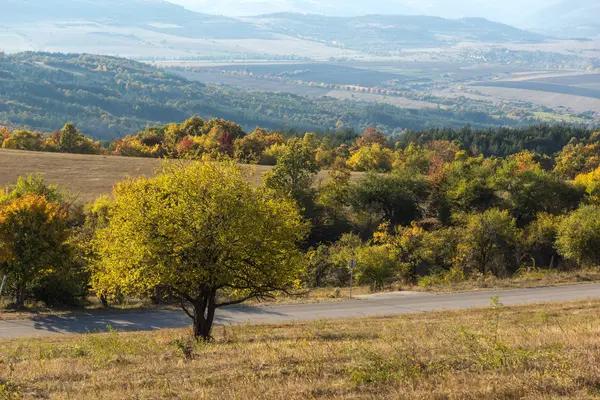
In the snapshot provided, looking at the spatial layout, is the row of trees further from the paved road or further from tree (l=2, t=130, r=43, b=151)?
the paved road

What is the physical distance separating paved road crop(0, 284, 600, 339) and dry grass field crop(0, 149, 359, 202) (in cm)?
3125

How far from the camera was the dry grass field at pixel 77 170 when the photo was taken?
66250 mm

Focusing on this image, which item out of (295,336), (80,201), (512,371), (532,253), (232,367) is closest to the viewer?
(512,371)

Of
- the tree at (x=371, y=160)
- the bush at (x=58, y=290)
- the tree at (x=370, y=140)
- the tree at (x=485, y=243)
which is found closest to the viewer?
the bush at (x=58, y=290)

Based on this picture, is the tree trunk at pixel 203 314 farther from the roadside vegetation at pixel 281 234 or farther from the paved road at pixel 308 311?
the paved road at pixel 308 311

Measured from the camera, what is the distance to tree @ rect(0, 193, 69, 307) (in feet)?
107

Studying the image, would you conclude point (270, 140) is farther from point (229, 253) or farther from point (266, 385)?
point (266, 385)

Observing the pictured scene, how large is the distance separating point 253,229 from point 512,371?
31.9 ft

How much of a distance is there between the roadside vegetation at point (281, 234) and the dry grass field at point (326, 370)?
308cm

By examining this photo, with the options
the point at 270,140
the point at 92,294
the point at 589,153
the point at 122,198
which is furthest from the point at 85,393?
the point at 589,153

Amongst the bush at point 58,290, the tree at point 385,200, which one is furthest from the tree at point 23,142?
the bush at point 58,290

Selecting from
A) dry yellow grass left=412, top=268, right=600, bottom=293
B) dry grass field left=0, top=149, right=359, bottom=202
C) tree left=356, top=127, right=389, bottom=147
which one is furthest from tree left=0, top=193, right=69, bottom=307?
tree left=356, top=127, right=389, bottom=147

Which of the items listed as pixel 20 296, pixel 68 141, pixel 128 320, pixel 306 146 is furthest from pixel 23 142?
pixel 128 320

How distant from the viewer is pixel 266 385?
37.1 ft
